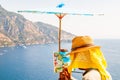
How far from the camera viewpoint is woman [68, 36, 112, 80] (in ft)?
6.32

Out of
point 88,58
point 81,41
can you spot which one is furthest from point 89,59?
point 81,41

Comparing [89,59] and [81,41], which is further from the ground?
[81,41]

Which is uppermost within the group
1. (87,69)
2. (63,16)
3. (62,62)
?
(63,16)

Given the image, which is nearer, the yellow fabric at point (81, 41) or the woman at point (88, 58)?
the woman at point (88, 58)

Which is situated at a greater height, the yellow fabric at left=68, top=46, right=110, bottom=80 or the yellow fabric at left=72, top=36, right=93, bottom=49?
the yellow fabric at left=72, top=36, right=93, bottom=49

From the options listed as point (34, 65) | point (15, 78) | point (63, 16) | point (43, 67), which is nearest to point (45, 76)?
point (15, 78)

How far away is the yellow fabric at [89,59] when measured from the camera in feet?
6.44

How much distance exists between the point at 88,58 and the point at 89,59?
2 centimetres

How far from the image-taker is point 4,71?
334 feet

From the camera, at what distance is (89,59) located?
6.61 ft

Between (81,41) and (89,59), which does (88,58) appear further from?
(81,41)

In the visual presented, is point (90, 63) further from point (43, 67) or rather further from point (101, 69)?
point (43, 67)

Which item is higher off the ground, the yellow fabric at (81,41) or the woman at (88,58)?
the yellow fabric at (81,41)

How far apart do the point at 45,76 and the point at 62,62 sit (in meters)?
85.1
